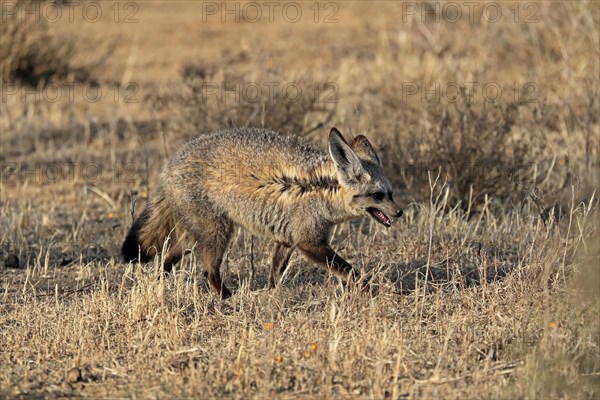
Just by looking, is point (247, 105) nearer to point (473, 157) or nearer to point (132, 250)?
point (473, 157)

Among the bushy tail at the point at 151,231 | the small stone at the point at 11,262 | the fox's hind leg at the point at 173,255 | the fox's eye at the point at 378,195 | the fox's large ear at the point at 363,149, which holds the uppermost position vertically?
the fox's large ear at the point at 363,149

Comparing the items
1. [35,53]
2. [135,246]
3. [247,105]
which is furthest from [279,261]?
[35,53]

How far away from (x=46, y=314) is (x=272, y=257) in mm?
1737

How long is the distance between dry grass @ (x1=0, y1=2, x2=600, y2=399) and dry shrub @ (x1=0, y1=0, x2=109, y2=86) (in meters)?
1.06

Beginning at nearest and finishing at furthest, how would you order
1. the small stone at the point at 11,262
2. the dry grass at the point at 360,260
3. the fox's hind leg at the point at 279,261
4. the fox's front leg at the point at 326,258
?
the dry grass at the point at 360,260
the fox's front leg at the point at 326,258
the fox's hind leg at the point at 279,261
the small stone at the point at 11,262

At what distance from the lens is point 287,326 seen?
6.22 metres

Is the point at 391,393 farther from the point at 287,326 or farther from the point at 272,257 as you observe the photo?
the point at 272,257

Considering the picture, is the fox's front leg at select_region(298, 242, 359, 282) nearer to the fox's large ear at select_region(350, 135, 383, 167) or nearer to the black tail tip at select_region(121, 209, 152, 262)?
the fox's large ear at select_region(350, 135, 383, 167)

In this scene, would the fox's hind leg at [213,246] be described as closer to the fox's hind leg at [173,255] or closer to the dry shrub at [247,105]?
the fox's hind leg at [173,255]

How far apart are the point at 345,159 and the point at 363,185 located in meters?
0.22

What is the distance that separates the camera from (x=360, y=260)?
7.98 meters

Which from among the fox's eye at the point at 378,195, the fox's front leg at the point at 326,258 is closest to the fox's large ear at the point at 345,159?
the fox's eye at the point at 378,195

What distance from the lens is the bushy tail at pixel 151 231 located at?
24.8 ft

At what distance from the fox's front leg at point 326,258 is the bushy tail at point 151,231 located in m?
1.13
